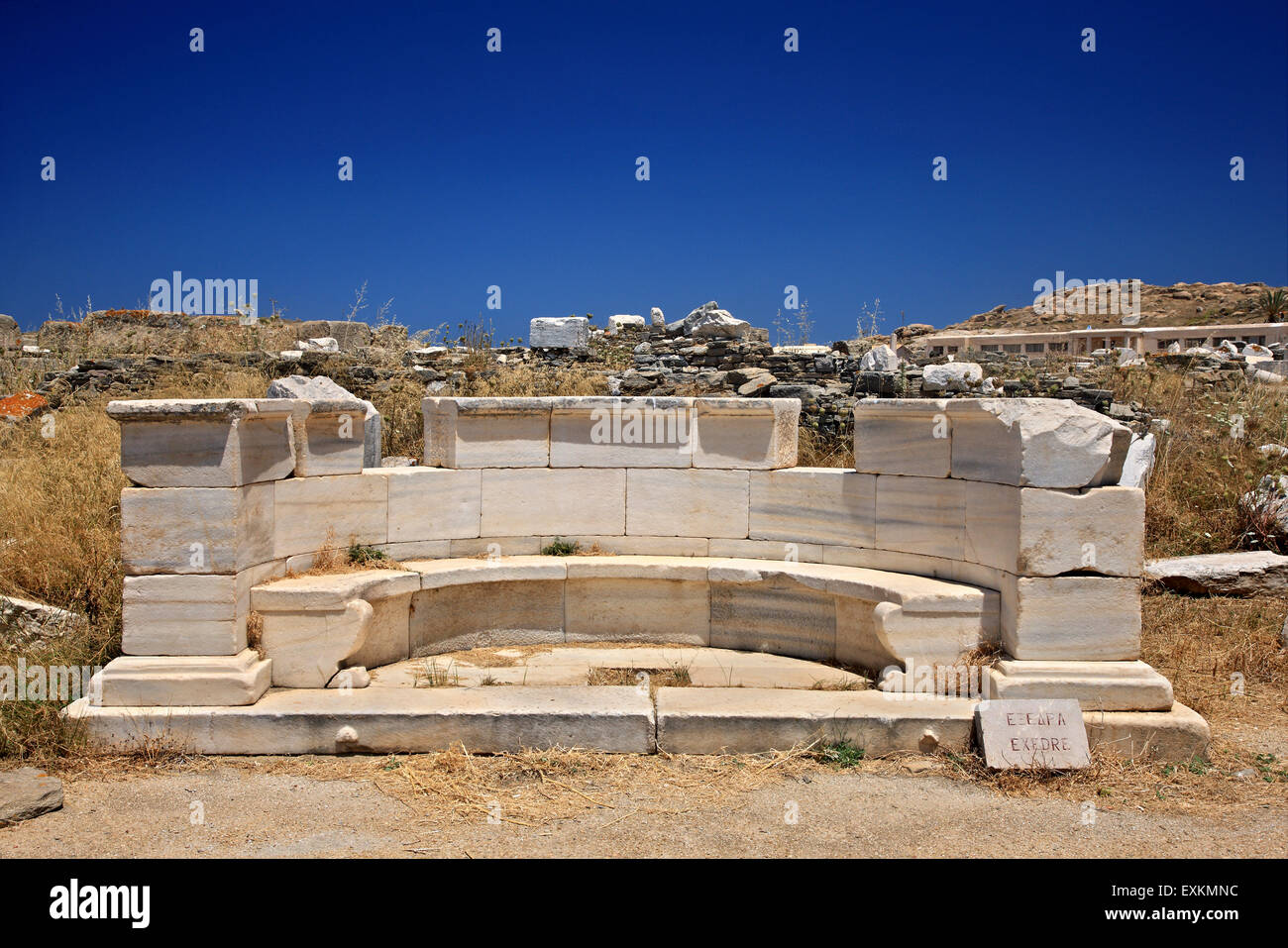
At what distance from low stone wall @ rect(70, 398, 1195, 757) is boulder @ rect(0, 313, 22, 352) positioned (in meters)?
13.1

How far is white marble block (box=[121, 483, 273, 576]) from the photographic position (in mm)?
4793

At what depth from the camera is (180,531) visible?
4.81 m

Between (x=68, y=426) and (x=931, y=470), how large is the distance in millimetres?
8577

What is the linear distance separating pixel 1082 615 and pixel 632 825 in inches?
103

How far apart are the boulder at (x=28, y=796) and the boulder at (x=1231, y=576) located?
7.54 meters

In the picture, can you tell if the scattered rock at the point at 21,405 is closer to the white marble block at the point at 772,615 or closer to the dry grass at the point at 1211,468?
the white marble block at the point at 772,615

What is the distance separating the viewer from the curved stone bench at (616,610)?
5137 millimetres

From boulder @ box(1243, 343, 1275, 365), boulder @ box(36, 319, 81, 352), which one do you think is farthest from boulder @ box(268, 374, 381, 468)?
boulder @ box(1243, 343, 1275, 365)

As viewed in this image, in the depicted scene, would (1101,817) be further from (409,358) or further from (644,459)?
(409,358)

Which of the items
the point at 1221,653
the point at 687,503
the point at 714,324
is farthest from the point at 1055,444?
the point at 714,324

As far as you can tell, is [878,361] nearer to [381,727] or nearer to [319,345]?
[319,345]

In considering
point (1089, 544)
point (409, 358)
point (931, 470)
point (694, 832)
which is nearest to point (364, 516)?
point (694, 832)

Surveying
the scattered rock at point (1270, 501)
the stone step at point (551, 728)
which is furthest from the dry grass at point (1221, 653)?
the stone step at point (551, 728)

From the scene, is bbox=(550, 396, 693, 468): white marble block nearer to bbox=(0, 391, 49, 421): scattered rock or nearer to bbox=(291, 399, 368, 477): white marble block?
bbox=(291, 399, 368, 477): white marble block
